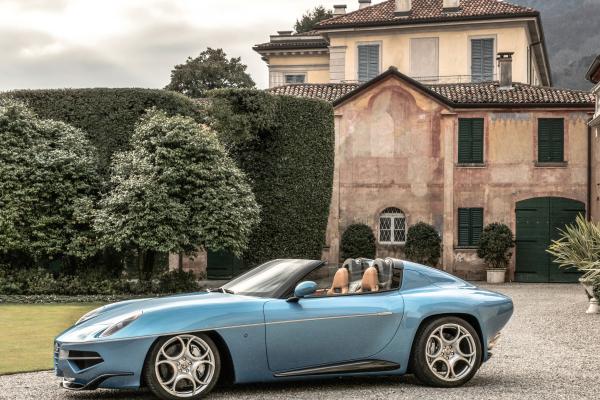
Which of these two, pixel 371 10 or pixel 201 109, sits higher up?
pixel 371 10

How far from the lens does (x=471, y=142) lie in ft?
114

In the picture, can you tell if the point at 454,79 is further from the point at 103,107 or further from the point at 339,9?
the point at 103,107

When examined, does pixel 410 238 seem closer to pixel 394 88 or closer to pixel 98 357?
pixel 394 88

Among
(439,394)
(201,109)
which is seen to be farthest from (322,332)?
(201,109)

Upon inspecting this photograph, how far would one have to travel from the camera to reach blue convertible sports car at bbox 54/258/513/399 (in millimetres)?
8031

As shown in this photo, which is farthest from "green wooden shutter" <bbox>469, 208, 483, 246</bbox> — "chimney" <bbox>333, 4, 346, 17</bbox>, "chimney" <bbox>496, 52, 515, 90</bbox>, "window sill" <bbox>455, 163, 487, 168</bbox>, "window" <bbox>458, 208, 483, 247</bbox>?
"chimney" <bbox>333, 4, 346, 17</bbox>

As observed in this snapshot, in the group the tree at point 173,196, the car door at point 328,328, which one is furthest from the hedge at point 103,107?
the car door at point 328,328

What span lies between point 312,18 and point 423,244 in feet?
117

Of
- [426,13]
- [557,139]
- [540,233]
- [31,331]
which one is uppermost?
[426,13]

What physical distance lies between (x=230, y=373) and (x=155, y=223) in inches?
641

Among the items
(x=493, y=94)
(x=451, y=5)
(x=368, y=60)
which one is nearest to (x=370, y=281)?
(x=493, y=94)

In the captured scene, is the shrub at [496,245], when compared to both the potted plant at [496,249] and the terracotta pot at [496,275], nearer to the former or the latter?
the potted plant at [496,249]

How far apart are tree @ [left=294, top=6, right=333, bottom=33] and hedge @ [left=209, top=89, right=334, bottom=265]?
36.1m

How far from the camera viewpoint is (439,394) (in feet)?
28.1
